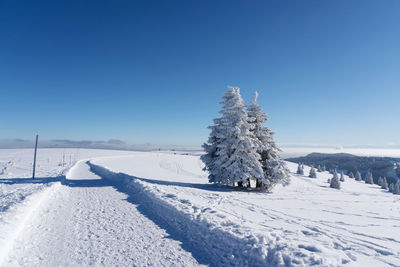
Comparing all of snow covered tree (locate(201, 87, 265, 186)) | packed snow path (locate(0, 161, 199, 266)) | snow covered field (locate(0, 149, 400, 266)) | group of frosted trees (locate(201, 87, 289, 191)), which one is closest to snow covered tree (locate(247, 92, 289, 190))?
group of frosted trees (locate(201, 87, 289, 191))

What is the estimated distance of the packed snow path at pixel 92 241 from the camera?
4.90 m

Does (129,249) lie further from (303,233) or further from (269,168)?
(269,168)

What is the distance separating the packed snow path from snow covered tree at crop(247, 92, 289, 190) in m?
15.0

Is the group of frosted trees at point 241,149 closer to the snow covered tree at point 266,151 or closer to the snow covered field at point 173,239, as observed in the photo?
the snow covered tree at point 266,151

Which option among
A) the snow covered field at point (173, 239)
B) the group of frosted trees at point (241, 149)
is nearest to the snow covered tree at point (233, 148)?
the group of frosted trees at point (241, 149)

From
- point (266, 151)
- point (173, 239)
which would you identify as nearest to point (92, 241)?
point (173, 239)

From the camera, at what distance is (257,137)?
22.0m

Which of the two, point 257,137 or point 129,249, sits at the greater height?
point 257,137

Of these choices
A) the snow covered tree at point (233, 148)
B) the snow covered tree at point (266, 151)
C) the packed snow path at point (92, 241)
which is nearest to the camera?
the packed snow path at point (92, 241)

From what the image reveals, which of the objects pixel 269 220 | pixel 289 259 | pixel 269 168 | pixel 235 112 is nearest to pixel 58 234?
pixel 289 259

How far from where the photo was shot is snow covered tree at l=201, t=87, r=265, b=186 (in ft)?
61.6

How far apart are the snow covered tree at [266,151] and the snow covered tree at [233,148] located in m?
0.83

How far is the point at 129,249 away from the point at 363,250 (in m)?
7.00

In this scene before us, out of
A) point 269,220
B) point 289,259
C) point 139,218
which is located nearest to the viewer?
point 289,259
